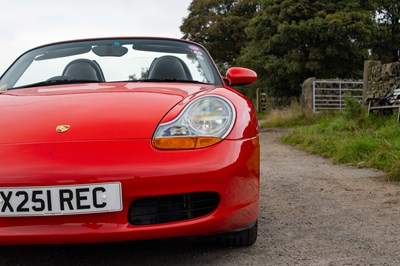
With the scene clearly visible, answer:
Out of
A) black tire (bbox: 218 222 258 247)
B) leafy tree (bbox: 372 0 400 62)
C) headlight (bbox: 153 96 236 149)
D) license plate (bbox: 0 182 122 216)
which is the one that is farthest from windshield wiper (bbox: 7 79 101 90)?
leafy tree (bbox: 372 0 400 62)

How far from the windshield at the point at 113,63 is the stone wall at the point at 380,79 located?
7344 millimetres

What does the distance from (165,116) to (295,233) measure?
1.05 meters

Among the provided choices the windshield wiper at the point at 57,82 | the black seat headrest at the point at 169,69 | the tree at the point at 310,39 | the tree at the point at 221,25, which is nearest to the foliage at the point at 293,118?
the tree at the point at 310,39

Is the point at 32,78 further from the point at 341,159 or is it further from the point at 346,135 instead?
the point at 346,135

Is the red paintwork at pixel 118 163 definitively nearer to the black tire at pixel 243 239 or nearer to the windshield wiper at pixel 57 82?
the black tire at pixel 243 239

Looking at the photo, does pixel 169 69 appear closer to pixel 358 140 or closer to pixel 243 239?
pixel 243 239

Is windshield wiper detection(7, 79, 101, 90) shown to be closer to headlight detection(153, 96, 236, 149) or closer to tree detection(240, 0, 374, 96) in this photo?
headlight detection(153, 96, 236, 149)

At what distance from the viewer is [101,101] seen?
7.56 ft

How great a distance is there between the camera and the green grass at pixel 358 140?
16.0 feet

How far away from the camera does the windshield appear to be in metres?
2.96

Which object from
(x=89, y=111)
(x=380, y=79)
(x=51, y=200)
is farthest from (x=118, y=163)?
(x=380, y=79)

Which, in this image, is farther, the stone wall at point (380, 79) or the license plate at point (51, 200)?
the stone wall at point (380, 79)

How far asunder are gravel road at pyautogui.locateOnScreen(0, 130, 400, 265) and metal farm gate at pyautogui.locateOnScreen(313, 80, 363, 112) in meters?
12.8

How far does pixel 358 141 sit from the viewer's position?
5.69m
